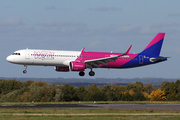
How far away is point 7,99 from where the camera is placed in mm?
147875

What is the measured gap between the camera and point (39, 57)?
5628cm

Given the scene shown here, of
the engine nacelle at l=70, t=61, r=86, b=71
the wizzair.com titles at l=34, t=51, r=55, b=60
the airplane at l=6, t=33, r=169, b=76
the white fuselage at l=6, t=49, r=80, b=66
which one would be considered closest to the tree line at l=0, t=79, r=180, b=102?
the airplane at l=6, t=33, r=169, b=76

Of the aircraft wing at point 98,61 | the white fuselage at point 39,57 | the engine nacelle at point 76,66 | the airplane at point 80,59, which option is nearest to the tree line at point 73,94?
the airplane at point 80,59

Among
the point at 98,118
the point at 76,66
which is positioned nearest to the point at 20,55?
the point at 76,66

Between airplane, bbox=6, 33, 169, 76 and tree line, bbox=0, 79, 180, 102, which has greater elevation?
airplane, bbox=6, 33, 169, 76

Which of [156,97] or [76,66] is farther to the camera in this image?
[156,97]

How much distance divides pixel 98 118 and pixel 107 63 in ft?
96.2

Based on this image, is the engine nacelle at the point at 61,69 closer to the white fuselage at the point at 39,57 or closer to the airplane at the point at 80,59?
the airplane at the point at 80,59

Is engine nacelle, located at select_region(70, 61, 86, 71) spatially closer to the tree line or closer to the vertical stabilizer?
the vertical stabilizer

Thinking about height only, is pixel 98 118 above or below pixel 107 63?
below

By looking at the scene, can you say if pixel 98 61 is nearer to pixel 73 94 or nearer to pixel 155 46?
pixel 155 46

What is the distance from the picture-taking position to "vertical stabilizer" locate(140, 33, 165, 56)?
6800 cm

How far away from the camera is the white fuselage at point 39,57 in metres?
56.1

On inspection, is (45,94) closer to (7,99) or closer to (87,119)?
(7,99)
